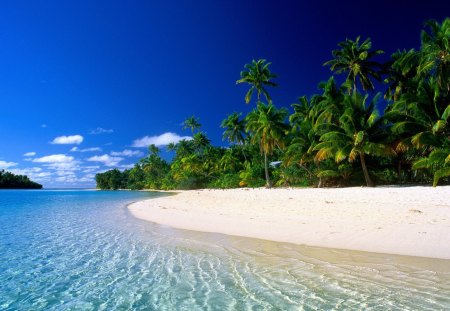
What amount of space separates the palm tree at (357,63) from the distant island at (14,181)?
12120 cm

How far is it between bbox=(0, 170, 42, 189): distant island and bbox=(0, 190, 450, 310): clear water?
127 metres

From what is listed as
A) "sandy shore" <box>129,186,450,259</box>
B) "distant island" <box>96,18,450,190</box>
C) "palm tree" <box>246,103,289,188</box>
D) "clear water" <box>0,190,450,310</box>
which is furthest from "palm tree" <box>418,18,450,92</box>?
"clear water" <box>0,190,450,310</box>

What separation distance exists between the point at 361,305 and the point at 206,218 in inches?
347

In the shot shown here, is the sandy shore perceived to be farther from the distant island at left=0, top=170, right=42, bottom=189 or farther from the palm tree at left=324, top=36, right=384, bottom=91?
the distant island at left=0, top=170, right=42, bottom=189

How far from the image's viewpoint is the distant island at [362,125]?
20.1 metres

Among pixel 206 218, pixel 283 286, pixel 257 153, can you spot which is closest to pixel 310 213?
pixel 206 218

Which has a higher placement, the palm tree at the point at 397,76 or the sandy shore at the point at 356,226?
the palm tree at the point at 397,76

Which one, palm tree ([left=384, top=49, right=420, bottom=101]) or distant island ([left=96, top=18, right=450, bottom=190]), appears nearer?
distant island ([left=96, top=18, right=450, bottom=190])

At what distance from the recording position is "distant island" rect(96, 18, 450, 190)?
20.1 meters

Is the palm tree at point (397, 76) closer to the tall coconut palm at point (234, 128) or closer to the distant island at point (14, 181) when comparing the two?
the tall coconut palm at point (234, 128)

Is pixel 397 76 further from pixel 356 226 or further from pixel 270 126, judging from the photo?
pixel 356 226

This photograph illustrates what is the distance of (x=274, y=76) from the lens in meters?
35.6

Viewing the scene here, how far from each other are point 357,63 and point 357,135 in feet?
36.1

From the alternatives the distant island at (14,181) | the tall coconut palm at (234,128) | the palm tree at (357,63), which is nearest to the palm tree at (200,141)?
the tall coconut palm at (234,128)
